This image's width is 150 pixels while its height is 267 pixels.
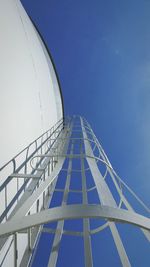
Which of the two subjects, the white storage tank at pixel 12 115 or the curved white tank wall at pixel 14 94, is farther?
the curved white tank wall at pixel 14 94

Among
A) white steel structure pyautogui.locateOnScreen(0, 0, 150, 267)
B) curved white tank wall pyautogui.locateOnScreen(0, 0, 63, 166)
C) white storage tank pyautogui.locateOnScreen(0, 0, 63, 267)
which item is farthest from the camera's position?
curved white tank wall pyautogui.locateOnScreen(0, 0, 63, 166)

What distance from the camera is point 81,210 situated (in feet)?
3.01

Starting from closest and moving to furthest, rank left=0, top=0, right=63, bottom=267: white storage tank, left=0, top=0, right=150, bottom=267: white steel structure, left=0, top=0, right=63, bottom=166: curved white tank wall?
left=0, top=0, right=150, bottom=267: white steel structure, left=0, top=0, right=63, bottom=267: white storage tank, left=0, top=0, right=63, bottom=166: curved white tank wall

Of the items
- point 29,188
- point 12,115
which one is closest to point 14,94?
point 12,115

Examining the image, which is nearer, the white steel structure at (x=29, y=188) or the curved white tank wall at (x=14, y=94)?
the white steel structure at (x=29, y=188)

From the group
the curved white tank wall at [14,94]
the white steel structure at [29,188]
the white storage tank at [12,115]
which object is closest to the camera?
the white steel structure at [29,188]

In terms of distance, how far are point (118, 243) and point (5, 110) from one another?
1320 millimetres

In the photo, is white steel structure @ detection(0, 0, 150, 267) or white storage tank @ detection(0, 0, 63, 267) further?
white storage tank @ detection(0, 0, 63, 267)

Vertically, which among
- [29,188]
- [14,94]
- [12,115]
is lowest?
[29,188]

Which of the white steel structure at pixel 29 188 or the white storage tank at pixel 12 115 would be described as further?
the white storage tank at pixel 12 115

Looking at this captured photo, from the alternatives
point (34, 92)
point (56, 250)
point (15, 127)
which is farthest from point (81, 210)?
point (34, 92)

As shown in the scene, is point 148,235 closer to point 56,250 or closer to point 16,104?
point 56,250

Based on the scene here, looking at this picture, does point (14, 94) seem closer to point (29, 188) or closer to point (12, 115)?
point (12, 115)

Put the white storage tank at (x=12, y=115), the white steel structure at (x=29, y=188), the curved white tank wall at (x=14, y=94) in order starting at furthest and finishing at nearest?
the curved white tank wall at (x=14, y=94), the white storage tank at (x=12, y=115), the white steel structure at (x=29, y=188)
